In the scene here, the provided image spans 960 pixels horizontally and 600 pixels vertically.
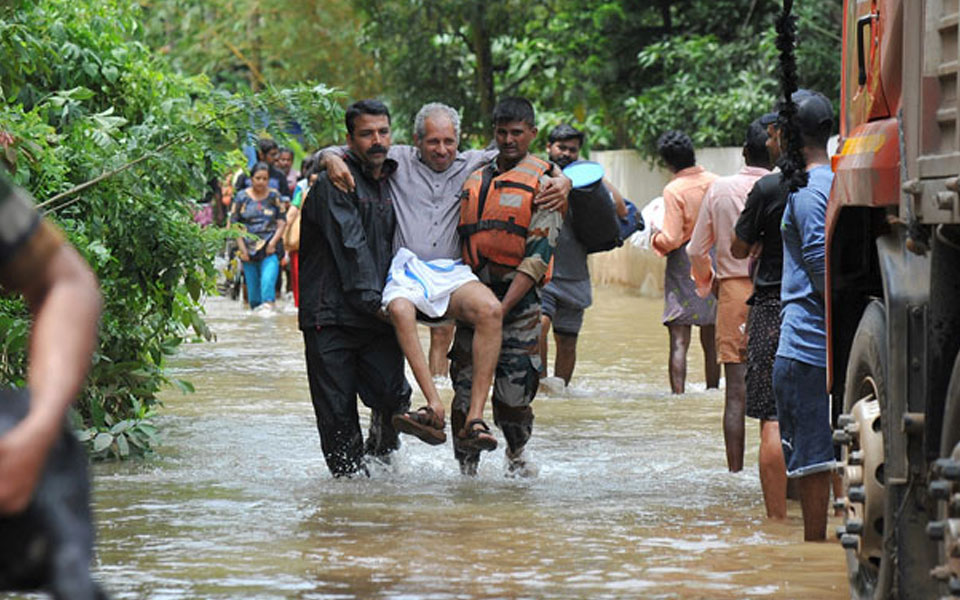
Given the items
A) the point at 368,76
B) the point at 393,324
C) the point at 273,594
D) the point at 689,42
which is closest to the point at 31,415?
the point at 273,594

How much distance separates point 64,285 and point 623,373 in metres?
12.6

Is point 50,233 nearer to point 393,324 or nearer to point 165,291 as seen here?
point 393,324

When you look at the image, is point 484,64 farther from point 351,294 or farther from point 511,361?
point 351,294

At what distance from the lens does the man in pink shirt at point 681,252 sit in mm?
13102

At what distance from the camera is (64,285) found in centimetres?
301

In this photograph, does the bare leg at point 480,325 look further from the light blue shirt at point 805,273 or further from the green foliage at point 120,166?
the light blue shirt at point 805,273

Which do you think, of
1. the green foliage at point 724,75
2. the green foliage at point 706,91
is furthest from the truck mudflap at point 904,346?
the green foliage at point 706,91

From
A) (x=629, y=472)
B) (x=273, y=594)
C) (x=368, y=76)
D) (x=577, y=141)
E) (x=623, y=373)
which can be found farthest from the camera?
(x=368, y=76)

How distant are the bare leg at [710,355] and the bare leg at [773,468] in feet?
17.1

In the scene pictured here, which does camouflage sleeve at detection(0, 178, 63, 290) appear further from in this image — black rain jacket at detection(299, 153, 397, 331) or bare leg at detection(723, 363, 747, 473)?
bare leg at detection(723, 363, 747, 473)

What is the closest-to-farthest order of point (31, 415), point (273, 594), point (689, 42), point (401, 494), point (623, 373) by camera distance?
point (31, 415), point (273, 594), point (401, 494), point (623, 373), point (689, 42)

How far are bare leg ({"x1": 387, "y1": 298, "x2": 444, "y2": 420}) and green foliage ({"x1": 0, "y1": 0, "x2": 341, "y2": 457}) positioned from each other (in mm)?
961

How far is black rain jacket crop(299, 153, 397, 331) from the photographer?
30.9ft

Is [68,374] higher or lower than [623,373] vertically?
higher
